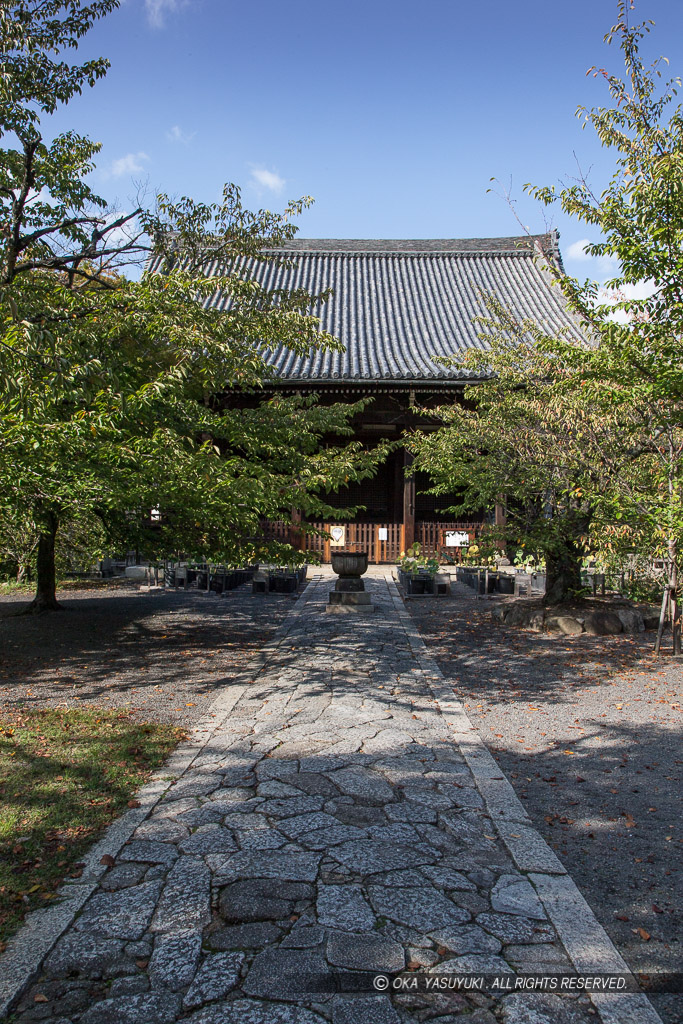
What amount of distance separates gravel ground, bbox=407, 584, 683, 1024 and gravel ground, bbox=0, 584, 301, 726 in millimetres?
2749

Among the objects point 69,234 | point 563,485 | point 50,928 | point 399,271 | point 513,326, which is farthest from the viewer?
point 399,271

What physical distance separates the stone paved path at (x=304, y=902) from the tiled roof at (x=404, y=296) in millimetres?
13350

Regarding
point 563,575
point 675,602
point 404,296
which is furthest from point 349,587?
point 404,296

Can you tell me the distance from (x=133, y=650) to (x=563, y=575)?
6.89m

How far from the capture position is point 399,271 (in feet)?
83.0

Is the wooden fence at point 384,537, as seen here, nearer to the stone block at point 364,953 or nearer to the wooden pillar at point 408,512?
the wooden pillar at point 408,512

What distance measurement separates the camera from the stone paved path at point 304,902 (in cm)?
242

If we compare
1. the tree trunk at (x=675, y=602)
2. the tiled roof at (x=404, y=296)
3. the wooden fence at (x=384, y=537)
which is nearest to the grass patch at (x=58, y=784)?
the tree trunk at (x=675, y=602)

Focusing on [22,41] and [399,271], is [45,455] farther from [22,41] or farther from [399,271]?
[399,271]

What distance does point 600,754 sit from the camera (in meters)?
5.20

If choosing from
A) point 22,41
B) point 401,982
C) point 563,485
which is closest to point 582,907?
point 401,982

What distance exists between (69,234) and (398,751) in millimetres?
6372

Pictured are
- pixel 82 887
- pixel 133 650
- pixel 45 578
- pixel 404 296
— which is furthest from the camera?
pixel 404 296

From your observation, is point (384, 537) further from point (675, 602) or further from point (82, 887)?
point (82, 887)
